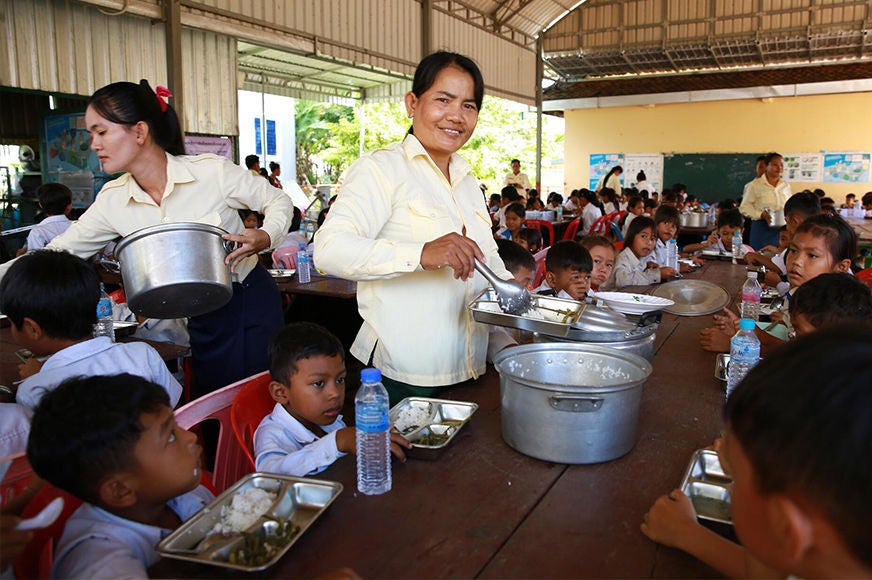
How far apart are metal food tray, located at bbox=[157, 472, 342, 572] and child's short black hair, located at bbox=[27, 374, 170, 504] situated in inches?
7.6

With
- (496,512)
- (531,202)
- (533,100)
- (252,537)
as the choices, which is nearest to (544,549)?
(496,512)

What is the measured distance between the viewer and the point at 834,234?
2727 mm

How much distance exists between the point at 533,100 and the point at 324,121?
1003cm

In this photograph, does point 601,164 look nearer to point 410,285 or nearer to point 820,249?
point 820,249

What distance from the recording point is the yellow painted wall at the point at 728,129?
1311 centimetres

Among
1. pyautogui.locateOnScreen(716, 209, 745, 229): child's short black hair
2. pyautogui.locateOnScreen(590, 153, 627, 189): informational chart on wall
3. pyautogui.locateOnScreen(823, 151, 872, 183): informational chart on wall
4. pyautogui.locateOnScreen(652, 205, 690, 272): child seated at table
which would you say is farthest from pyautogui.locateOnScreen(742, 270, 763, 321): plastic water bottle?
pyautogui.locateOnScreen(590, 153, 627, 189): informational chart on wall

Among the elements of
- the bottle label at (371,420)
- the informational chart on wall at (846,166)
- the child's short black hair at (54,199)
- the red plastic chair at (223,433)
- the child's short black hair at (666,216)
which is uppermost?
the informational chart on wall at (846,166)

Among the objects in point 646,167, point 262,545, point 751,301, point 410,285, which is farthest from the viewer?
point 646,167

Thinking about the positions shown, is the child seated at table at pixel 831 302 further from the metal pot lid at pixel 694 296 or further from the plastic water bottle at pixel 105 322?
the plastic water bottle at pixel 105 322

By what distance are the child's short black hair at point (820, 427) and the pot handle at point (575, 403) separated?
475mm

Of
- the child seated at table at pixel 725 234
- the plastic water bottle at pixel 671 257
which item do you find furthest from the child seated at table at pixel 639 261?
the child seated at table at pixel 725 234

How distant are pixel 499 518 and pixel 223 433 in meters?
1.09

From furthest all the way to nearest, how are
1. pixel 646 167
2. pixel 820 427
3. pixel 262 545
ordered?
pixel 646 167, pixel 262 545, pixel 820 427

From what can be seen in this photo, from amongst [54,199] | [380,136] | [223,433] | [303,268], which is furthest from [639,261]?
[380,136]
